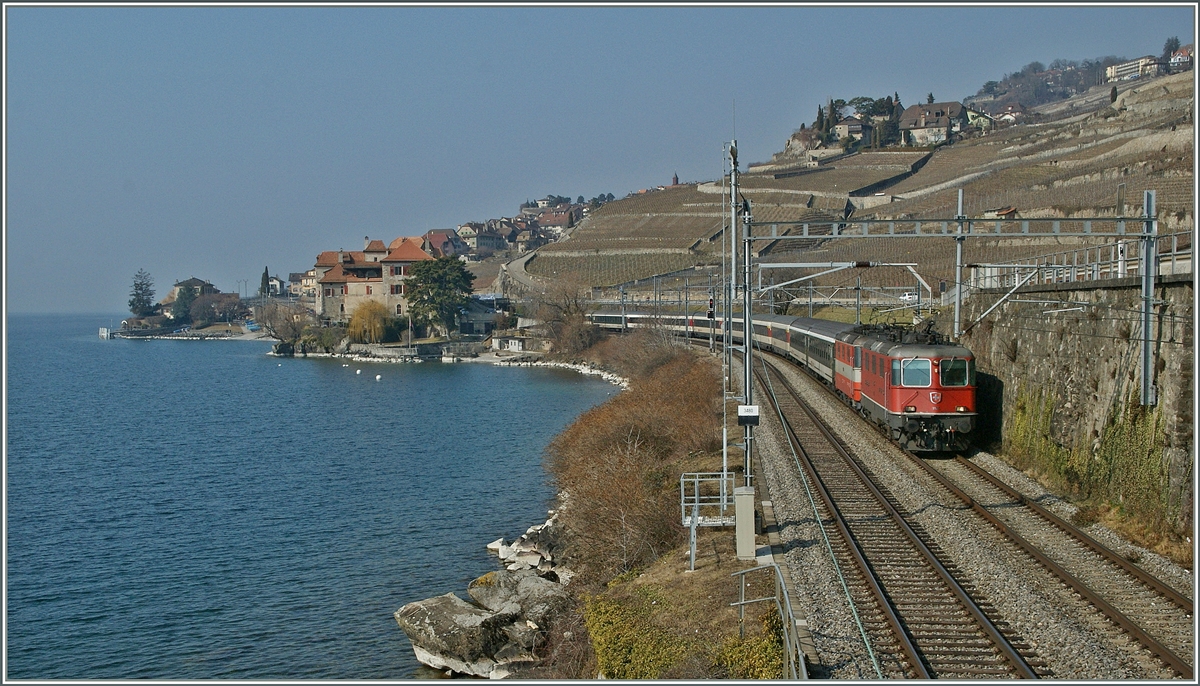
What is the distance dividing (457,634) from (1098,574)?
10980mm

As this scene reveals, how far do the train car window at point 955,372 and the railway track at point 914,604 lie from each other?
Answer: 4.32 metres

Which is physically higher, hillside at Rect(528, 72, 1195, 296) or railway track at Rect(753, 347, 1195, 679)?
hillside at Rect(528, 72, 1195, 296)

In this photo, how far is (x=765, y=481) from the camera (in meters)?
22.4

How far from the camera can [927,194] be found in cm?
13438

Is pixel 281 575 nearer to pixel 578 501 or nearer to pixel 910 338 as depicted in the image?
pixel 578 501

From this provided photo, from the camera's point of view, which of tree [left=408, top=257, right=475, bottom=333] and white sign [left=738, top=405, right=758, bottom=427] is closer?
white sign [left=738, top=405, right=758, bottom=427]

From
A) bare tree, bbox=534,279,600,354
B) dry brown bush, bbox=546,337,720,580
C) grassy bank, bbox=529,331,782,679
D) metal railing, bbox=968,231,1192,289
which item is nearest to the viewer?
grassy bank, bbox=529,331,782,679

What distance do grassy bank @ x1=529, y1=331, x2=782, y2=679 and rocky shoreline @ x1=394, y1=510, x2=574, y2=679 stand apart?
485 millimetres

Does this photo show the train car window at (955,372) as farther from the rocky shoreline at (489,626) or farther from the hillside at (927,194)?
the hillside at (927,194)

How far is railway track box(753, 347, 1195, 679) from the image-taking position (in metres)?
12.0

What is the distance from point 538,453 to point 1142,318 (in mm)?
29028

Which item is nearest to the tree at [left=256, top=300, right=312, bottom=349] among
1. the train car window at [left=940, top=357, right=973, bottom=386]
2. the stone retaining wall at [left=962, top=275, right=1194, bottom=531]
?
the stone retaining wall at [left=962, top=275, right=1194, bottom=531]

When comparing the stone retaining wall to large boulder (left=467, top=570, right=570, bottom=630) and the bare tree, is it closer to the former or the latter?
large boulder (left=467, top=570, right=570, bottom=630)

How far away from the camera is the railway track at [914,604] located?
11.6 m
